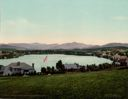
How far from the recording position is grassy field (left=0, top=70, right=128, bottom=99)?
154 ft

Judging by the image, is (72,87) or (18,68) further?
(18,68)

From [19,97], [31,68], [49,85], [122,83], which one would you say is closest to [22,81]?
[49,85]

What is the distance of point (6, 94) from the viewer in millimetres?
50781

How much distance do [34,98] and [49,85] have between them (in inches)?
322

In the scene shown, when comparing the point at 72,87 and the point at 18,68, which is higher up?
the point at 18,68

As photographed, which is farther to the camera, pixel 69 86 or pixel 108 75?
pixel 108 75

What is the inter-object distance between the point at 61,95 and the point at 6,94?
806 centimetres

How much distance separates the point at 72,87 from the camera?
52156 millimetres

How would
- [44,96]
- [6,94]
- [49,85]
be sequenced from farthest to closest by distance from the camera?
1. [49,85]
2. [6,94]
3. [44,96]

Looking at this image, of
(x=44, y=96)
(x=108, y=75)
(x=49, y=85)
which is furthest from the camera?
(x=108, y=75)

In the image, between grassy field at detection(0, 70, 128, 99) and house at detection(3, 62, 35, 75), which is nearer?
grassy field at detection(0, 70, 128, 99)

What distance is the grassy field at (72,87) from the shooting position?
47.0 m

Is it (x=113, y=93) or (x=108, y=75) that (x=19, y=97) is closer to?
(x=113, y=93)

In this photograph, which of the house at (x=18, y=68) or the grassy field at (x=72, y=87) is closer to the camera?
the grassy field at (x=72, y=87)
